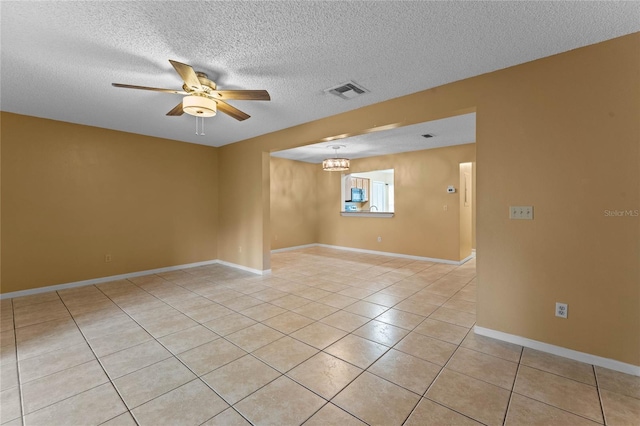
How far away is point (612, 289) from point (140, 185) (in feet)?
20.6

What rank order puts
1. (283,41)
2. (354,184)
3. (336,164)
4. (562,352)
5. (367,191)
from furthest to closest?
(367,191) → (354,184) → (336,164) → (562,352) → (283,41)

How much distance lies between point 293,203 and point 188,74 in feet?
18.2

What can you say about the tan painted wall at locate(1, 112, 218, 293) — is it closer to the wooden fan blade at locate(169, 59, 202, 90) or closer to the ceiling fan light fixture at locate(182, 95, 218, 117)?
the ceiling fan light fixture at locate(182, 95, 218, 117)

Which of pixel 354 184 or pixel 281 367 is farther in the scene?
pixel 354 184

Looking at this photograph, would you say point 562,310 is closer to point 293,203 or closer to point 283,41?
point 283,41

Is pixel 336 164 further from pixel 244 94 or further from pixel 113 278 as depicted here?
pixel 113 278

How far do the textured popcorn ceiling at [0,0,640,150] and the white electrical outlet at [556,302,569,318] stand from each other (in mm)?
2116

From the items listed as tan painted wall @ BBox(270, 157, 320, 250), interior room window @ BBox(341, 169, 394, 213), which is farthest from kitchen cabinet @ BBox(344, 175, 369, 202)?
tan painted wall @ BBox(270, 157, 320, 250)

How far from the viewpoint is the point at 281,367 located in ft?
6.88

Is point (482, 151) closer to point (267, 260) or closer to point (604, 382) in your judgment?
point (604, 382)

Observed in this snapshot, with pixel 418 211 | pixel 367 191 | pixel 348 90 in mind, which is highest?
pixel 348 90

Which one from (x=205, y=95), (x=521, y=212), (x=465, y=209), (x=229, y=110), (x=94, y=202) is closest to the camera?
(x=521, y=212)

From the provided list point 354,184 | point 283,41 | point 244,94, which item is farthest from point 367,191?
point 283,41

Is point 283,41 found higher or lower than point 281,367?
higher
